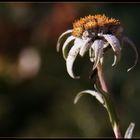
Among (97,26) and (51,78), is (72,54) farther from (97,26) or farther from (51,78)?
(51,78)

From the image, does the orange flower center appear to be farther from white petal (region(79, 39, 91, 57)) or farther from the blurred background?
the blurred background

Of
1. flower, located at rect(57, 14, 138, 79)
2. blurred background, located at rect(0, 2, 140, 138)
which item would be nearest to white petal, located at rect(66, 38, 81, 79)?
flower, located at rect(57, 14, 138, 79)

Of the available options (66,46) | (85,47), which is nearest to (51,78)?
(66,46)

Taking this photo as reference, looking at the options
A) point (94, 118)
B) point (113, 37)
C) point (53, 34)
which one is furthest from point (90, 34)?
point (53, 34)

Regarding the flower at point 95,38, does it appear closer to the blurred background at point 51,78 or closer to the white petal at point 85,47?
the white petal at point 85,47

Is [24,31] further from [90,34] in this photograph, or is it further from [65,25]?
[90,34]

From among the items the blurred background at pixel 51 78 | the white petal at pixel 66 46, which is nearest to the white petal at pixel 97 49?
the white petal at pixel 66 46

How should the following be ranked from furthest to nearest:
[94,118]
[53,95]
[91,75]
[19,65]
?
[19,65], [53,95], [94,118], [91,75]
